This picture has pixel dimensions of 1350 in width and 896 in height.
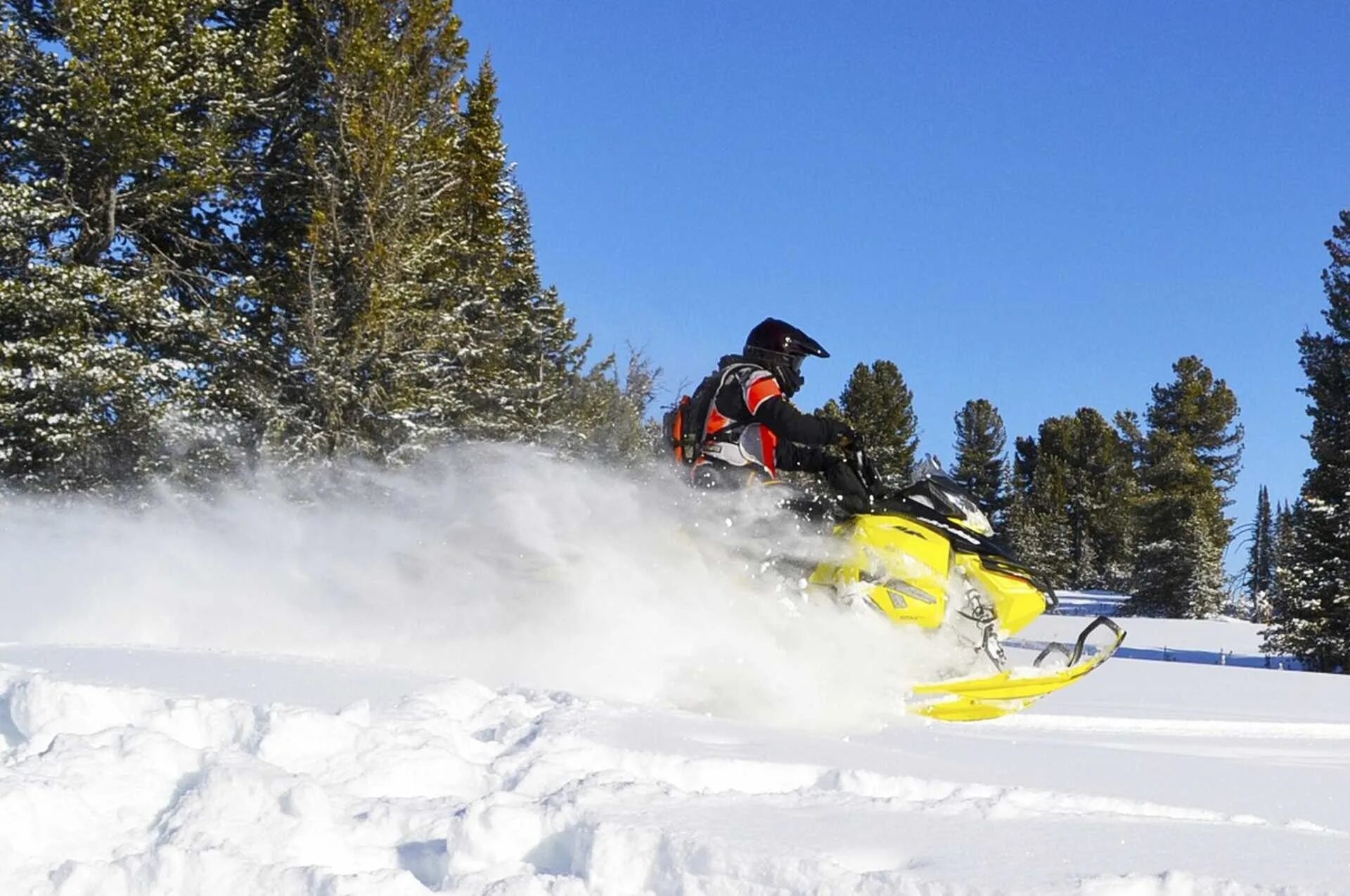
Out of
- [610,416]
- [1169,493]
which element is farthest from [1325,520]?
[1169,493]

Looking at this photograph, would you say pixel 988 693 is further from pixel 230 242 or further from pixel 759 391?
pixel 230 242

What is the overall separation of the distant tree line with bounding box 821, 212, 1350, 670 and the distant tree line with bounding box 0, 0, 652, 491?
1057cm

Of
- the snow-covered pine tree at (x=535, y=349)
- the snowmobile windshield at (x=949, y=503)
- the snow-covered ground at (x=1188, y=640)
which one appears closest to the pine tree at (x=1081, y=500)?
the snow-covered ground at (x=1188, y=640)

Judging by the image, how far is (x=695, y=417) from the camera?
644cm

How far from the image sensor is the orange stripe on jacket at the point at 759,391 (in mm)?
6293

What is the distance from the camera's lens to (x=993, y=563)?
609 centimetres

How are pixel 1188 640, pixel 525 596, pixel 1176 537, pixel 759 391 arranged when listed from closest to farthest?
1. pixel 759 391
2. pixel 525 596
3. pixel 1188 640
4. pixel 1176 537

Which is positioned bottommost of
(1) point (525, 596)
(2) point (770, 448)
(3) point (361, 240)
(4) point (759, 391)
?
(1) point (525, 596)

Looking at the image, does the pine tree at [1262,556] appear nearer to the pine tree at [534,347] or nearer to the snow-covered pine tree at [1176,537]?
the snow-covered pine tree at [1176,537]

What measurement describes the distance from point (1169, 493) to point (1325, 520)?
88.1 ft

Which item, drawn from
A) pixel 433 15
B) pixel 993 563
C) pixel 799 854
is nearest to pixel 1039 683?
pixel 993 563

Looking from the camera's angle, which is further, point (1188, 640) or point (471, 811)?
point (1188, 640)

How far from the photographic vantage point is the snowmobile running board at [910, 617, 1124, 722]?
18.5 ft

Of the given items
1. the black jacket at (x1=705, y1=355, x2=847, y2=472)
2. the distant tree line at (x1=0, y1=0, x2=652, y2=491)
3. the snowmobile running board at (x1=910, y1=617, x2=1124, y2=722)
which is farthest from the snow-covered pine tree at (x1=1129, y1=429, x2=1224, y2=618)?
the black jacket at (x1=705, y1=355, x2=847, y2=472)
